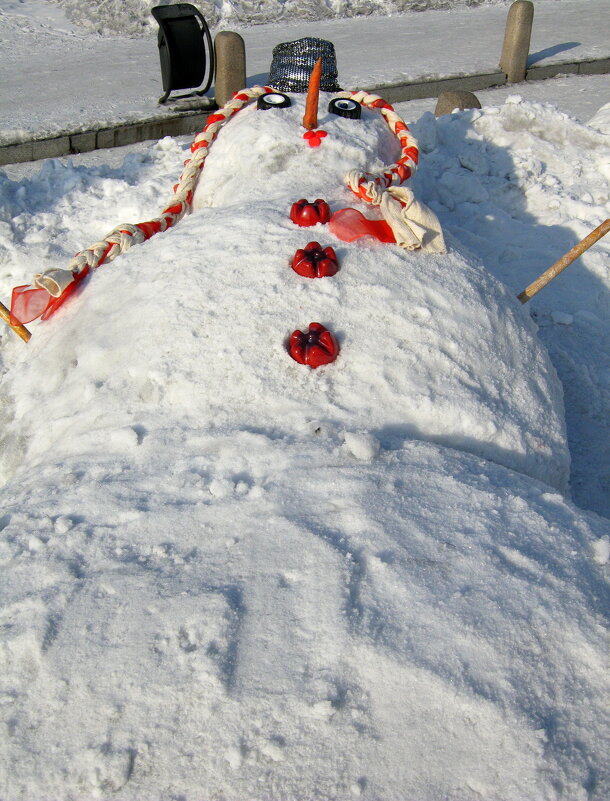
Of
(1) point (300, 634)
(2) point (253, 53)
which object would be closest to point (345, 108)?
(1) point (300, 634)

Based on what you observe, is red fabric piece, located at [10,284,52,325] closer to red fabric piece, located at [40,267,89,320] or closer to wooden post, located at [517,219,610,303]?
→ red fabric piece, located at [40,267,89,320]

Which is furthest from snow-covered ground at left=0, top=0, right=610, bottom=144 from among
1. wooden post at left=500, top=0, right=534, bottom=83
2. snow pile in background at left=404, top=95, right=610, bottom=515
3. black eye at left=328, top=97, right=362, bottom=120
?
black eye at left=328, top=97, right=362, bottom=120

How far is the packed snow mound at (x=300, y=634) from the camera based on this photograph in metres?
1.46

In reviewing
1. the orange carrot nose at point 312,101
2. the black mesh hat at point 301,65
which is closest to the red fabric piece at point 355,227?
the orange carrot nose at point 312,101

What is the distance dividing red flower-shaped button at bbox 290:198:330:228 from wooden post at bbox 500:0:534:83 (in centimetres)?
699

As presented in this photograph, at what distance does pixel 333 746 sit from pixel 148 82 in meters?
7.95

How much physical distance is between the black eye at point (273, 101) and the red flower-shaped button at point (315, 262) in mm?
1085

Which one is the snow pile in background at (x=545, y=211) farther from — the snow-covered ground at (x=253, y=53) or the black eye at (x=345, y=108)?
the snow-covered ground at (x=253, y=53)

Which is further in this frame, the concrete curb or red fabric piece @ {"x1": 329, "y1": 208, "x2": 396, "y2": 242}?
the concrete curb

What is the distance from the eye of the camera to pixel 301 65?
356cm

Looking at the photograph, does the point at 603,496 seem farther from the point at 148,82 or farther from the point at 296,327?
the point at 148,82

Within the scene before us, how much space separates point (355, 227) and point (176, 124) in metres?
5.20

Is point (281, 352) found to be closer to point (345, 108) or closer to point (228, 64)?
point (345, 108)

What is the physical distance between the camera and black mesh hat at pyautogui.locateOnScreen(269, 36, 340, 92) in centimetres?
356
